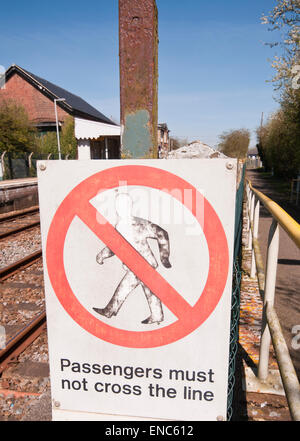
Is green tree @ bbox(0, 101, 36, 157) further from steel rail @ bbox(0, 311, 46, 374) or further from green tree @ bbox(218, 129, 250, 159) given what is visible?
green tree @ bbox(218, 129, 250, 159)

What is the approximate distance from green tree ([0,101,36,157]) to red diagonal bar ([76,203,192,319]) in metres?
26.4

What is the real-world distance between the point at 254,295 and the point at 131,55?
135 inches

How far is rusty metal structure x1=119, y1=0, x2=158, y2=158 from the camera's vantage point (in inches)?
53.9

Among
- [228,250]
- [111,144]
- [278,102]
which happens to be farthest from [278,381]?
[111,144]

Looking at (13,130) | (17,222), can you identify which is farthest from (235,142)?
(17,222)

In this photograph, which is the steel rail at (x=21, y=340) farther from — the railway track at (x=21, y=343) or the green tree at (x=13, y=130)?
the green tree at (x=13, y=130)

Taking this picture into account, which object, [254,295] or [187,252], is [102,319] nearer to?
[187,252]

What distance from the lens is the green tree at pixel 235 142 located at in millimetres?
58406

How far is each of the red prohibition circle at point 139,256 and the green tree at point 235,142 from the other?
5892 centimetres

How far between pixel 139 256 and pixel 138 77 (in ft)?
2.75

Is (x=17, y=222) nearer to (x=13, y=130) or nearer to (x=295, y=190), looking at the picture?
(x=295, y=190)

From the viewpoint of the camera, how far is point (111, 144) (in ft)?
86.6

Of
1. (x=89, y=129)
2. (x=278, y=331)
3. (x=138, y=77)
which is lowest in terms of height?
(x=278, y=331)

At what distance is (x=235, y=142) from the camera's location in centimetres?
6100
